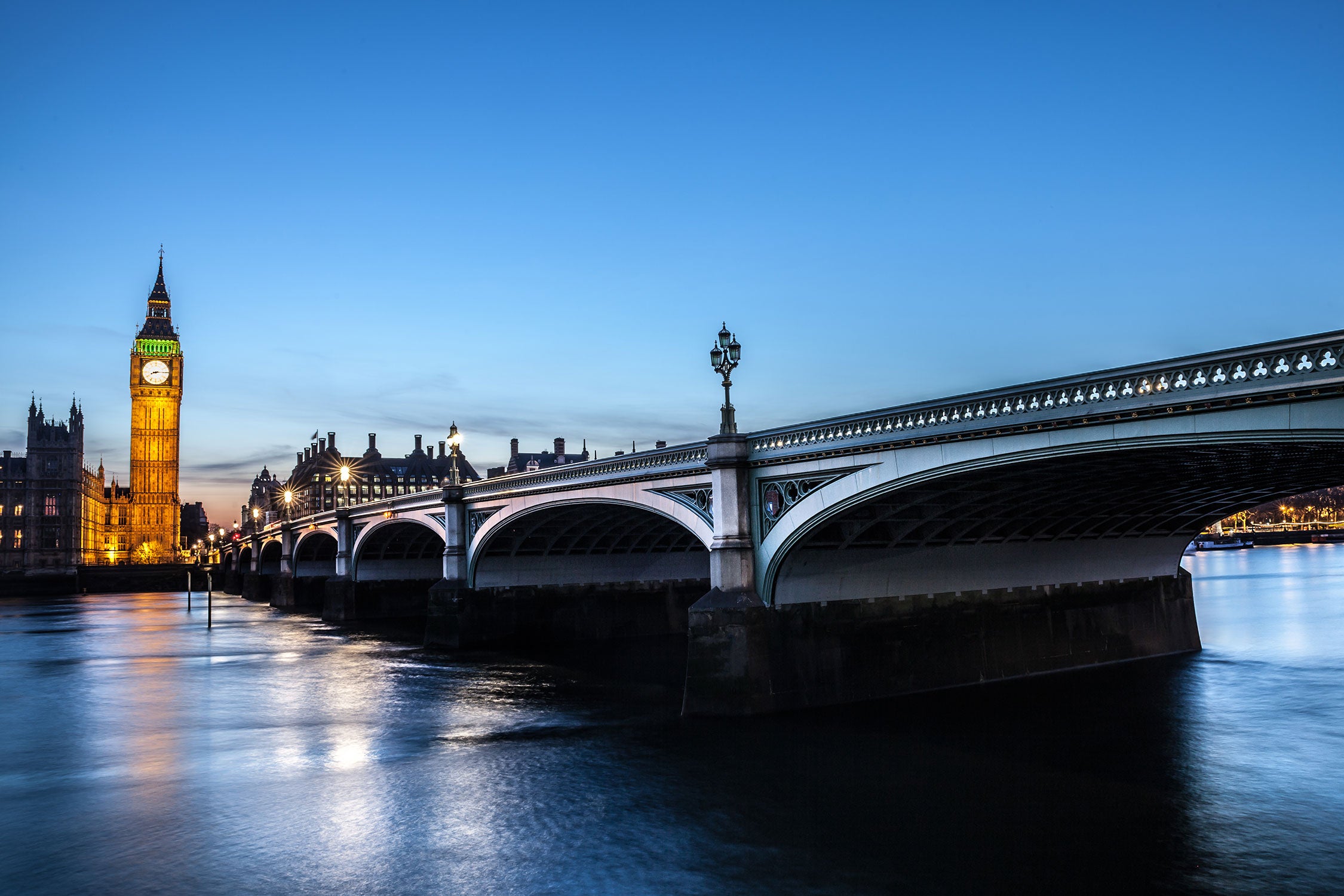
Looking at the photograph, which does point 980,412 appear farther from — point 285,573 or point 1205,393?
point 285,573

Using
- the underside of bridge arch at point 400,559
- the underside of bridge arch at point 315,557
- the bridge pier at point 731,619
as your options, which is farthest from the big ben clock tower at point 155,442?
the bridge pier at point 731,619

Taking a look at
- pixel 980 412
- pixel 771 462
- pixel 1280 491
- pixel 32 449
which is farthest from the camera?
pixel 32 449

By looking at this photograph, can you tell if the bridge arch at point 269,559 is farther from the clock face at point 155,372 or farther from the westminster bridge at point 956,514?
the clock face at point 155,372

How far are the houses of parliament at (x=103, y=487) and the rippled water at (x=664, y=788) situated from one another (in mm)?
127501

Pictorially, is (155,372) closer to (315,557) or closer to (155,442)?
(155,442)

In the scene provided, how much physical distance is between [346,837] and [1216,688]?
26.4 meters

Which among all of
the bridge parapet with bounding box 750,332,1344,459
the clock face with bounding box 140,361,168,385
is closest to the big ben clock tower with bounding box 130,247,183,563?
the clock face with bounding box 140,361,168,385

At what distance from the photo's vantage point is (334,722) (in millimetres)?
28203

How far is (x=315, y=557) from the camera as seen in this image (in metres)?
95.8

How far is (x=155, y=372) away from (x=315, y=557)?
103 m

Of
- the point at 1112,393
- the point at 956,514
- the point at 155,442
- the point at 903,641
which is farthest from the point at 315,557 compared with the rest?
the point at 155,442

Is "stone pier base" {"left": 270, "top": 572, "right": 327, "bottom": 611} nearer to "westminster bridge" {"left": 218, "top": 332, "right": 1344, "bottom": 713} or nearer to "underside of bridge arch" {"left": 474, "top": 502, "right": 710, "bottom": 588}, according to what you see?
"underside of bridge arch" {"left": 474, "top": 502, "right": 710, "bottom": 588}

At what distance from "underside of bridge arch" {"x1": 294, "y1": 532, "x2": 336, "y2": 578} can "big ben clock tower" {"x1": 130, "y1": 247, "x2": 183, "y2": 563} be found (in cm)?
8537

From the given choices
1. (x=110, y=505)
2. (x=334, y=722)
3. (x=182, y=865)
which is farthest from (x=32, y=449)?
(x=182, y=865)
